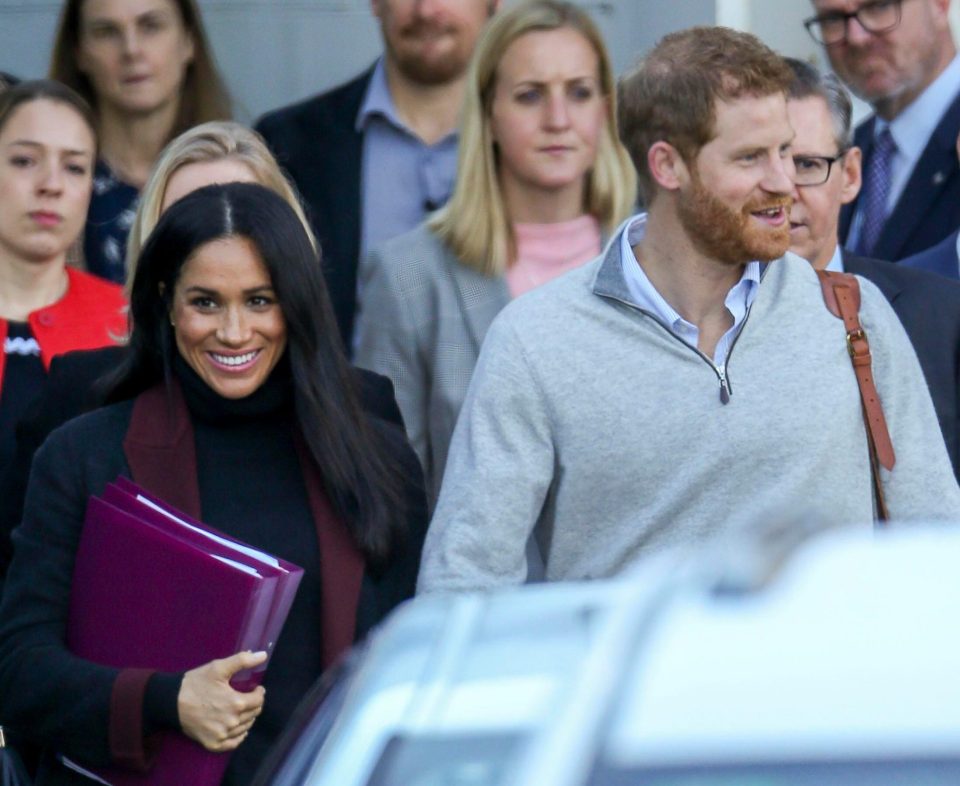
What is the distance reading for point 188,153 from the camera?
15.6ft

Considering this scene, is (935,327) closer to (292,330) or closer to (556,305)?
(556,305)

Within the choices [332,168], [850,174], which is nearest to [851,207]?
[850,174]

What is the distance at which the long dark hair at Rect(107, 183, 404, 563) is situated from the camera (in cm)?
389

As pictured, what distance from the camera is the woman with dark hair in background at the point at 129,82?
5613 millimetres

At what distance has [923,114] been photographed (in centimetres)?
572

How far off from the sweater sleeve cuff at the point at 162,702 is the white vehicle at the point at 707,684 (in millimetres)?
1414

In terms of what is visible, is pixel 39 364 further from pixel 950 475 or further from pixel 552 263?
pixel 950 475

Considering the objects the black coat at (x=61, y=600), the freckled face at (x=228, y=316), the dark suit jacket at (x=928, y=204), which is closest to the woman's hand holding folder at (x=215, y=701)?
the black coat at (x=61, y=600)

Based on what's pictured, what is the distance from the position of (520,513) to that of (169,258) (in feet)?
2.86

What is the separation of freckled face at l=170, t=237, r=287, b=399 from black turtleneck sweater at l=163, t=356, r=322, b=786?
0.03 metres

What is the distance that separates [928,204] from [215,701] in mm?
2841

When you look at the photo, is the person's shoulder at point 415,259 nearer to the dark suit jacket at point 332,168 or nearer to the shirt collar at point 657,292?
the dark suit jacket at point 332,168

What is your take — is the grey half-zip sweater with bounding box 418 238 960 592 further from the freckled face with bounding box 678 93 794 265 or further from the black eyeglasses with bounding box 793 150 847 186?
the black eyeglasses with bounding box 793 150 847 186

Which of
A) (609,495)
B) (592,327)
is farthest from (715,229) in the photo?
(609,495)
